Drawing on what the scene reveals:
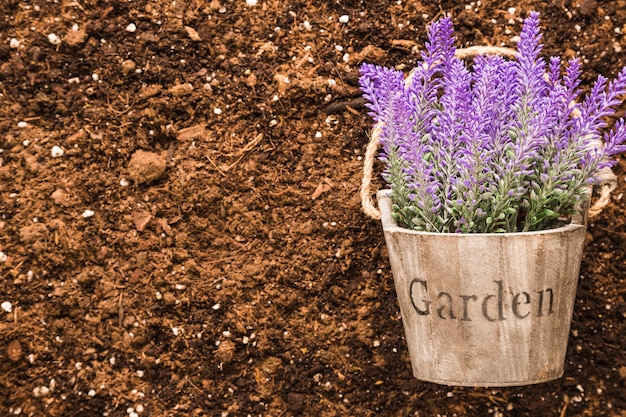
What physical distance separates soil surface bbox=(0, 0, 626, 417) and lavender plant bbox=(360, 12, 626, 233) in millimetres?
451

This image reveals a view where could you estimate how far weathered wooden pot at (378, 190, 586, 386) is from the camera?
1242 millimetres

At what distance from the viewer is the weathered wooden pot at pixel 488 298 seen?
48.9 inches

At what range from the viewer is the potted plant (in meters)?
1.22

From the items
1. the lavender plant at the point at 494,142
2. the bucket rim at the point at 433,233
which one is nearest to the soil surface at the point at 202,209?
the bucket rim at the point at 433,233

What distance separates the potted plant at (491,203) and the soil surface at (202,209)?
40cm

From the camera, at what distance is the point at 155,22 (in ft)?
5.74

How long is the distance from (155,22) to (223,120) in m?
0.33

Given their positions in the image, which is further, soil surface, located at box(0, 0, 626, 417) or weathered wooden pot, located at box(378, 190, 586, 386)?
soil surface, located at box(0, 0, 626, 417)

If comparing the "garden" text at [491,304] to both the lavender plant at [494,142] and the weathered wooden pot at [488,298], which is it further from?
the lavender plant at [494,142]

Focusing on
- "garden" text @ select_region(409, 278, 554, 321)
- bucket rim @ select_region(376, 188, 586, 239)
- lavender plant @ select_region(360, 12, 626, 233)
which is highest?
lavender plant @ select_region(360, 12, 626, 233)

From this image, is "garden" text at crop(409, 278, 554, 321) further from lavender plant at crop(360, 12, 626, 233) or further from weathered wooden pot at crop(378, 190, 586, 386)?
lavender plant at crop(360, 12, 626, 233)

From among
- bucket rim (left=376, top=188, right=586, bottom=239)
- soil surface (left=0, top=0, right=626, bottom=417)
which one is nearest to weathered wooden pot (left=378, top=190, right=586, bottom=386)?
bucket rim (left=376, top=188, right=586, bottom=239)

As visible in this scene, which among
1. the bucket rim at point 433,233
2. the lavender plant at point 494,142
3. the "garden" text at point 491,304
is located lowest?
the "garden" text at point 491,304

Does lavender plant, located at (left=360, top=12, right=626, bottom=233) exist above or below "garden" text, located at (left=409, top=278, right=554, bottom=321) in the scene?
above
